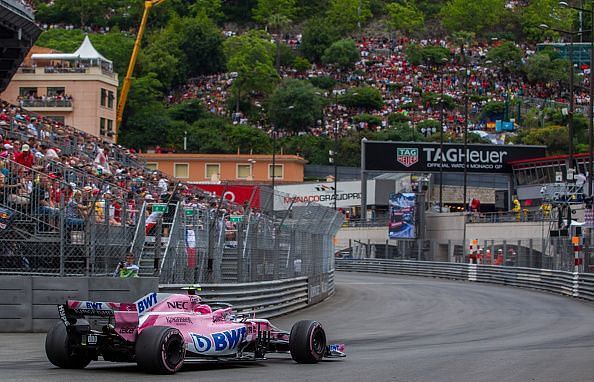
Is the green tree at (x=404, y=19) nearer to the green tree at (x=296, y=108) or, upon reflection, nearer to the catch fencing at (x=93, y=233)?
the green tree at (x=296, y=108)

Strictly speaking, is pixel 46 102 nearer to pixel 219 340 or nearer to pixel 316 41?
pixel 219 340

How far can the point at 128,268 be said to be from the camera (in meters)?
21.8

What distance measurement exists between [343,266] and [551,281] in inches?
891

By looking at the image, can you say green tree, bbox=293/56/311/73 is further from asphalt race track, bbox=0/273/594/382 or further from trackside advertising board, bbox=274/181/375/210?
asphalt race track, bbox=0/273/594/382

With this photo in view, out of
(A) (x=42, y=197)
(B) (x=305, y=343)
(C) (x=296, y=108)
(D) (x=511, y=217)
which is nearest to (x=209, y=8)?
(C) (x=296, y=108)

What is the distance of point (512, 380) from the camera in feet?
49.9

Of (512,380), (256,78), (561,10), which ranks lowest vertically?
(512,380)

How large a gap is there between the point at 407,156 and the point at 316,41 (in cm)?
9013

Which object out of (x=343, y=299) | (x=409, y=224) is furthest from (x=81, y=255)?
(x=409, y=224)

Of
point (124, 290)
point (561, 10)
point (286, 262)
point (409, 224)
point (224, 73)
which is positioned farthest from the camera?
point (561, 10)

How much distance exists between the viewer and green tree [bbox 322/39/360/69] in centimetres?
14475

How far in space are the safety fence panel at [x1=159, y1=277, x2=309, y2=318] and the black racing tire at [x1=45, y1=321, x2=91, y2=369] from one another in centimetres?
590

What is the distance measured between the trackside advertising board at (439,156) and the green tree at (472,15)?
104m

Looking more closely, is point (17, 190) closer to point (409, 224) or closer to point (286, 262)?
point (286, 262)
